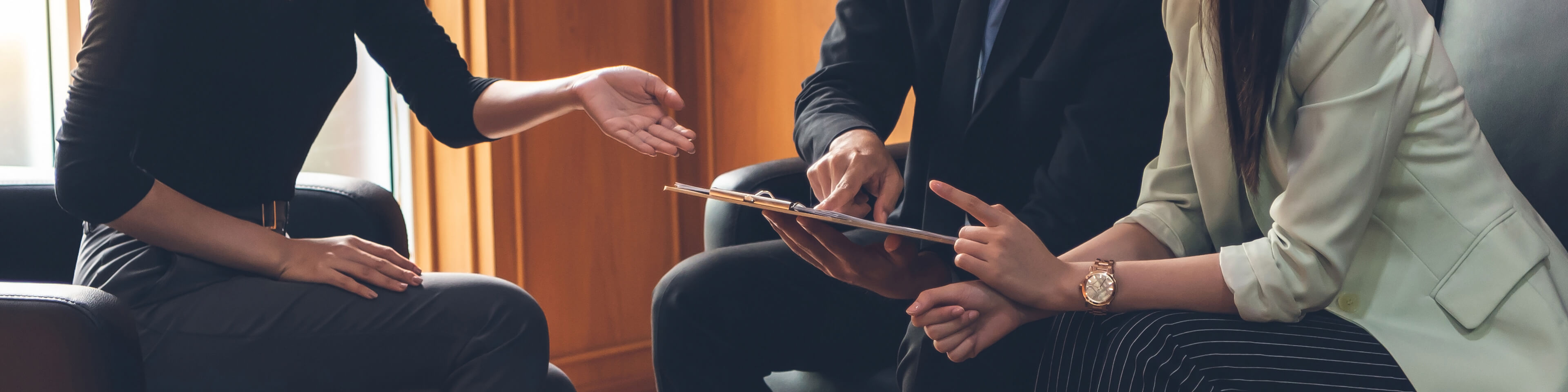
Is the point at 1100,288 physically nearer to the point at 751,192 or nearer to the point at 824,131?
the point at 824,131

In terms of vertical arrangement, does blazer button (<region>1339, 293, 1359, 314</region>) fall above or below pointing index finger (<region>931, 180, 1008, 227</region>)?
below

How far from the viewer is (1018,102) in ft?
3.67

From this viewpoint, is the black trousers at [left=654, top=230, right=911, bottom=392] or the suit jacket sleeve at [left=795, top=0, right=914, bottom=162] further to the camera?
the suit jacket sleeve at [left=795, top=0, right=914, bottom=162]

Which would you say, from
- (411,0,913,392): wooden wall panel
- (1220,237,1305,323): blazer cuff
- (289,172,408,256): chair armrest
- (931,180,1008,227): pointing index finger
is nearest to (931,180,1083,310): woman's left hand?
(931,180,1008,227): pointing index finger

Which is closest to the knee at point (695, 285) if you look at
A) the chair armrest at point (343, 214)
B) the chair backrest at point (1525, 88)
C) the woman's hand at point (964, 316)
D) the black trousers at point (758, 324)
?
the black trousers at point (758, 324)

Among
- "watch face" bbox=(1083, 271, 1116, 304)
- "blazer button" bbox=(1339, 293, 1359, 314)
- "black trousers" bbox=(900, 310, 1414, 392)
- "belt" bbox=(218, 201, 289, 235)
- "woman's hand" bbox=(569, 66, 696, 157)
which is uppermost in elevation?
"woman's hand" bbox=(569, 66, 696, 157)

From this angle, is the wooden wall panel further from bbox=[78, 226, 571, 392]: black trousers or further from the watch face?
the watch face

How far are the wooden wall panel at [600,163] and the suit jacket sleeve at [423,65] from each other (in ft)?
2.49

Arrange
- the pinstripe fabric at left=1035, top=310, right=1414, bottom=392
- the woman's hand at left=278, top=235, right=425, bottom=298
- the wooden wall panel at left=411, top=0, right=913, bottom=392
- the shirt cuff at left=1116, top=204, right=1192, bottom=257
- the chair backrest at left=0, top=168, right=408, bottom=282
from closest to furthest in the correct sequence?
the pinstripe fabric at left=1035, top=310, right=1414, bottom=392 < the shirt cuff at left=1116, top=204, right=1192, bottom=257 < the woman's hand at left=278, top=235, right=425, bottom=298 < the chair backrest at left=0, top=168, right=408, bottom=282 < the wooden wall panel at left=411, top=0, right=913, bottom=392

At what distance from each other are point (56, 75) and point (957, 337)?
191cm

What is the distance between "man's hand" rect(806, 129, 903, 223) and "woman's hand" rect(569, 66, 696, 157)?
0.57 feet

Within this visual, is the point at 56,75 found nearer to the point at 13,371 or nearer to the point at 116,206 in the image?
the point at 116,206

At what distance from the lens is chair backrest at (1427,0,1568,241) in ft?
2.93

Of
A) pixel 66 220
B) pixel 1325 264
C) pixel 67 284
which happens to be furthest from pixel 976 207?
pixel 66 220
